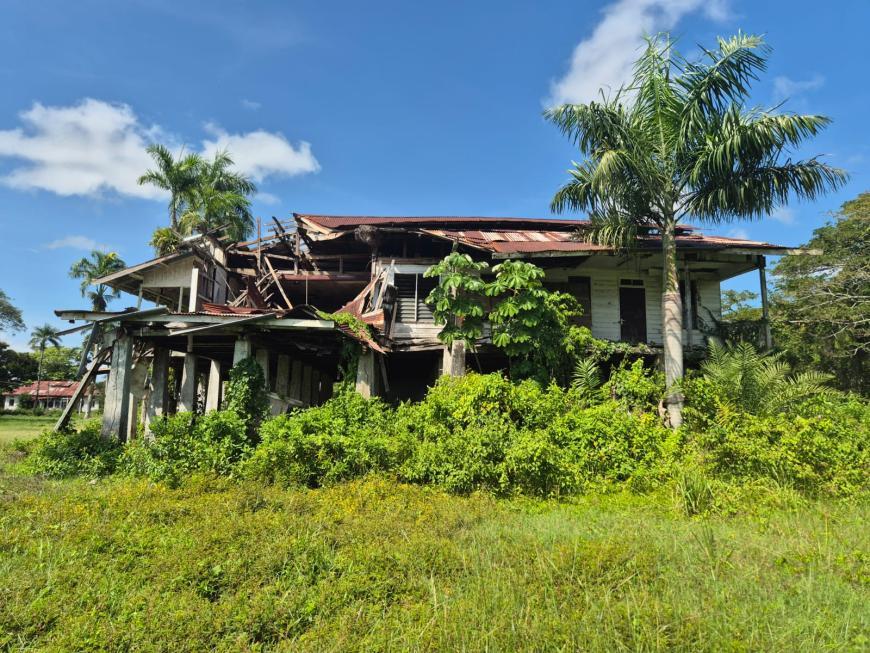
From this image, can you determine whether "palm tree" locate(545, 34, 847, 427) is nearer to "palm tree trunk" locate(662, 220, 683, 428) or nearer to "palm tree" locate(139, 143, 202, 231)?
"palm tree trunk" locate(662, 220, 683, 428)

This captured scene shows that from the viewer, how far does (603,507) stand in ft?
24.2

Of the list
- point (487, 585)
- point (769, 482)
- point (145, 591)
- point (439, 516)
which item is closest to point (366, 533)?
point (439, 516)

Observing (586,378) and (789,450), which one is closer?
(789,450)

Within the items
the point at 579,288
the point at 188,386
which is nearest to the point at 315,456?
the point at 188,386

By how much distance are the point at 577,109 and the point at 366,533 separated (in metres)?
10.6

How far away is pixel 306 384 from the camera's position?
18.0m

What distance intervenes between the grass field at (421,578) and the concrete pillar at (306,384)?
10.7 meters

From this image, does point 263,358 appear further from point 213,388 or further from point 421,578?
point 421,578

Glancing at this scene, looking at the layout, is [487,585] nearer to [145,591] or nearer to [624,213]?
[145,591]

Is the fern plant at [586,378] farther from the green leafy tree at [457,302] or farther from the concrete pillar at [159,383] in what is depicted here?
the concrete pillar at [159,383]

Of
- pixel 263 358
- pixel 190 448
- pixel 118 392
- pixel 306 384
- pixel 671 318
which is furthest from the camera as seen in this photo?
pixel 306 384

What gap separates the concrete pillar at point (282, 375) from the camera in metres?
14.9

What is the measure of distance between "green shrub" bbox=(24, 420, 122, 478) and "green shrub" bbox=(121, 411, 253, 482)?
357mm

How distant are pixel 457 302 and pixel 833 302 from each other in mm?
14549
